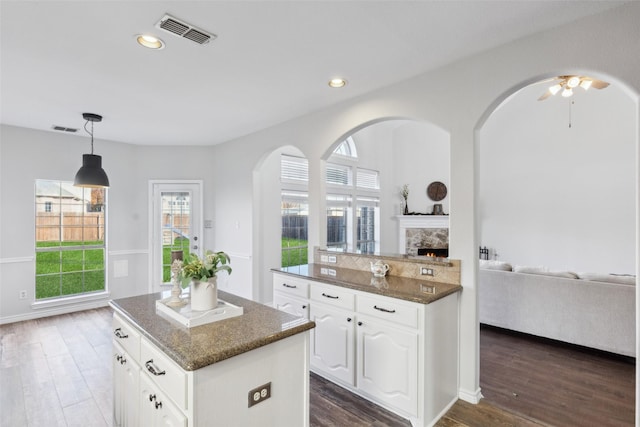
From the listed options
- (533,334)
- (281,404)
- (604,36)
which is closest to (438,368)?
(281,404)

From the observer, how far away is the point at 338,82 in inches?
117

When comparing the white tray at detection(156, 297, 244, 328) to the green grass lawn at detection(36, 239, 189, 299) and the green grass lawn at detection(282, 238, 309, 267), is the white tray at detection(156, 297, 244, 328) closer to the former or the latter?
the green grass lawn at detection(282, 238, 309, 267)

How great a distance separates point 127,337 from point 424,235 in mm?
6318

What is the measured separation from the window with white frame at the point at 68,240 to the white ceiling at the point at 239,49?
5.12ft

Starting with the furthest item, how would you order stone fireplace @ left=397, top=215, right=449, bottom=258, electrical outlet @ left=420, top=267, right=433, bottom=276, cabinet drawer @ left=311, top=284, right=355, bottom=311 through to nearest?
stone fireplace @ left=397, top=215, right=449, bottom=258, electrical outlet @ left=420, top=267, right=433, bottom=276, cabinet drawer @ left=311, top=284, right=355, bottom=311

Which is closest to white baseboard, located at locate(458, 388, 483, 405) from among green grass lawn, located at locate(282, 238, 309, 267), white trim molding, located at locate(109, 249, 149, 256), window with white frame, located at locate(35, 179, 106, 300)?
green grass lawn, located at locate(282, 238, 309, 267)

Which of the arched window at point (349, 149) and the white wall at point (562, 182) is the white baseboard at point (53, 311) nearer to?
the arched window at point (349, 149)

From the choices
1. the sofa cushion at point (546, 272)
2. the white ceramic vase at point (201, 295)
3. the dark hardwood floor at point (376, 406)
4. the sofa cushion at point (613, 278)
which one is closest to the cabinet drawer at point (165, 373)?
the white ceramic vase at point (201, 295)

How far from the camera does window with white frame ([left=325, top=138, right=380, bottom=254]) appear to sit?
6.21m

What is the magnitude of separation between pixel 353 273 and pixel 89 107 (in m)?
3.41

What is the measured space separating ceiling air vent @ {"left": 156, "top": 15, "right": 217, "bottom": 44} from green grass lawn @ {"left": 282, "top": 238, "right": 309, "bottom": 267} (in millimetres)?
3400

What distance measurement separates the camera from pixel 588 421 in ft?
7.40

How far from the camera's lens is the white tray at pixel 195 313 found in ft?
5.41

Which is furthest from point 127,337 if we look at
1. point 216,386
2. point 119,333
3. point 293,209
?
point 293,209
